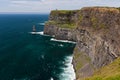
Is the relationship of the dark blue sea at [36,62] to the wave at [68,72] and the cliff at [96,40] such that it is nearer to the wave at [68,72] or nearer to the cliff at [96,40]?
the wave at [68,72]

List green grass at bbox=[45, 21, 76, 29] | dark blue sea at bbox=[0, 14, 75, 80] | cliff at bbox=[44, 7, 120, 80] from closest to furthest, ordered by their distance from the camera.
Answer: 1. cliff at bbox=[44, 7, 120, 80]
2. dark blue sea at bbox=[0, 14, 75, 80]
3. green grass at bbox=[45, 21, 76, 29]

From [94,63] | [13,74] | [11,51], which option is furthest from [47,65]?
[11,51]

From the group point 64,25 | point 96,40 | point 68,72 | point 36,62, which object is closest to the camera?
point 96,40

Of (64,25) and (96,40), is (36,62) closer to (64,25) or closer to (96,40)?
(96,40)

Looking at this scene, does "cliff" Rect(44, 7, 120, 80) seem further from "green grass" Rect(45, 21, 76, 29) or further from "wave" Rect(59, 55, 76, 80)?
"green grass" Rect(45, 21, 76, 29)

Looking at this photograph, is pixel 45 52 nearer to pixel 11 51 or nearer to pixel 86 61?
pixel 11 51

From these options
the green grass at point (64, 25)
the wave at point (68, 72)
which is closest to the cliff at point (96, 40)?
the wave at point (68, 72)

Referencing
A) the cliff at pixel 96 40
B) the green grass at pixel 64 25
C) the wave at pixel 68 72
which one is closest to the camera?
the cliff at pixel 96 40

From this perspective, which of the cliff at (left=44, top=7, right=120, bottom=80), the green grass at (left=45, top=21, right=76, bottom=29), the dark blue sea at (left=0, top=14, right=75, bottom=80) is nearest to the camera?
the cliff at (left=44, top=7, right=120, bottom=80)

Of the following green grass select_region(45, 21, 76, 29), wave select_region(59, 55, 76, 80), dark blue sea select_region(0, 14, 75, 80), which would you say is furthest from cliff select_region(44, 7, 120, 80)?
green grass select_region(45, 21, 76, 29)

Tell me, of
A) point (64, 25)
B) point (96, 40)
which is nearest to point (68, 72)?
point (96, 40)

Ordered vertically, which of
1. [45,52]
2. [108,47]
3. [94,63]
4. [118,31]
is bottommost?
[45,52]
